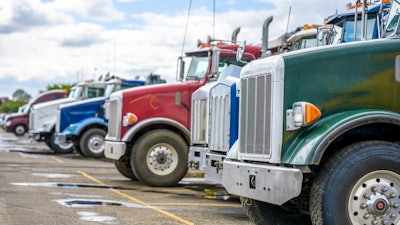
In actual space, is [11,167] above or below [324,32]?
below

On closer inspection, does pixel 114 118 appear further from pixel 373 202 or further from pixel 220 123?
pixel 373 202

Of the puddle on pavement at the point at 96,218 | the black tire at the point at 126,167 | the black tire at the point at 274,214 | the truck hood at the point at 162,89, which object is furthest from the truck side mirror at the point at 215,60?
the black tire at the point at 274,214

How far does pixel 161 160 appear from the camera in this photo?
47.9 feet

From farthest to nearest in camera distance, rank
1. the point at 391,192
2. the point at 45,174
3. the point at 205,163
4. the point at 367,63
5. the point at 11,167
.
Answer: the point at 11,167 → the point at 45,174 → the point at 205,163 → the point at 367,63 → the point at 391,192

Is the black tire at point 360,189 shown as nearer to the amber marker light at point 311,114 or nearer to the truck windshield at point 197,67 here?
the amber marker light at point 311,114

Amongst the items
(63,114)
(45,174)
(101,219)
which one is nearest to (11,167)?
(45,174)

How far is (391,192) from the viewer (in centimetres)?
664

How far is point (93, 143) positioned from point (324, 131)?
58.5 feet

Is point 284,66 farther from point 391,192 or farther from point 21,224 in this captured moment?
point 21,224

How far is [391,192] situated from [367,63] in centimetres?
121

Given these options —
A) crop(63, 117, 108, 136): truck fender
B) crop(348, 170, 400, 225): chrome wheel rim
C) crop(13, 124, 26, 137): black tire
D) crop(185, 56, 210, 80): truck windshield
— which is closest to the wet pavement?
crop(185, 56, 210, 80): truck windshield

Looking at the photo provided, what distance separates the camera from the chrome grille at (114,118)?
1534 centimetres

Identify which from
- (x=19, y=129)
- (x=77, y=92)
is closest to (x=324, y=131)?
(x=77, y=92)

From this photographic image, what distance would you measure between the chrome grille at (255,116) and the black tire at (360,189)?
0.81 m
